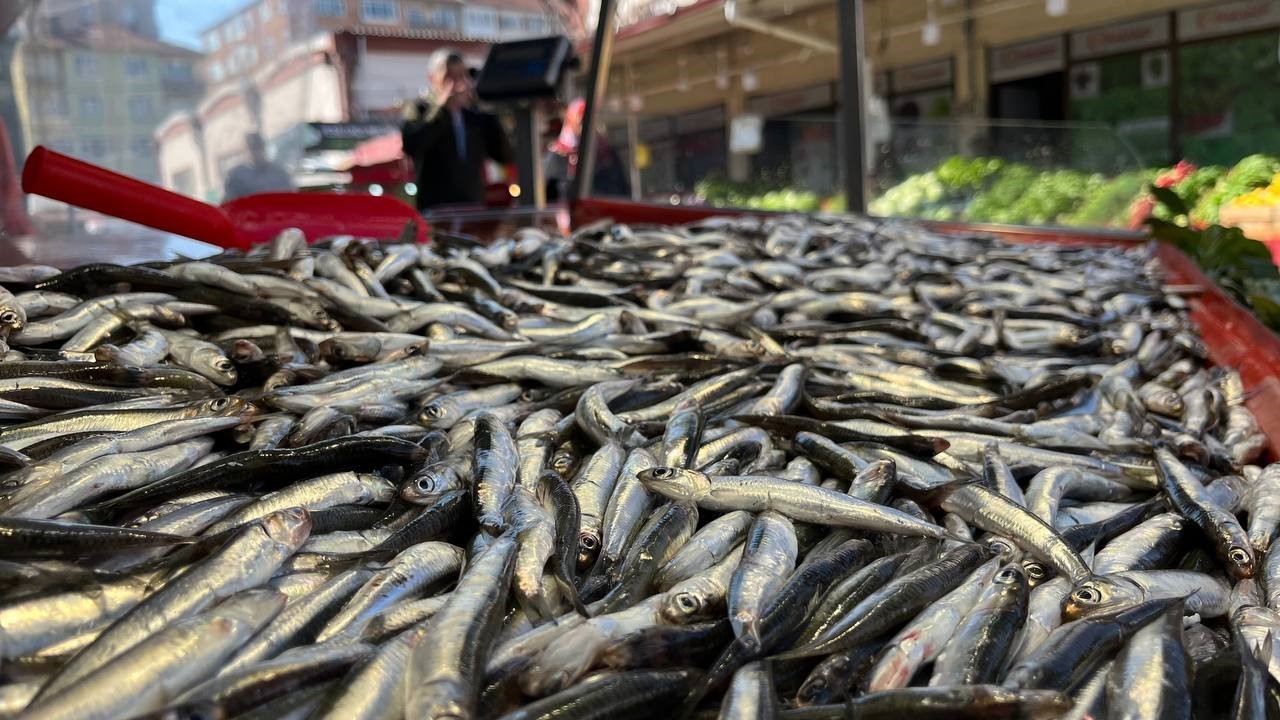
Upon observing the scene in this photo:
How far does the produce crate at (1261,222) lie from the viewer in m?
7.18

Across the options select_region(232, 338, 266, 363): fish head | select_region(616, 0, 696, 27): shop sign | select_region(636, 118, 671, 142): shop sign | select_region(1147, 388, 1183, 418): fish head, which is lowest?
select_region(1147, 388, 1183, 418): fish head

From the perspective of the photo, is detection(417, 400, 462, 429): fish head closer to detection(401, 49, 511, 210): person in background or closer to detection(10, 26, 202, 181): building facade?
detection(401, 49, 511, 210): person in background

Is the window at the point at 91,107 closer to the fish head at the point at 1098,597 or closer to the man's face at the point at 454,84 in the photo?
the man's face at the point at 454,84

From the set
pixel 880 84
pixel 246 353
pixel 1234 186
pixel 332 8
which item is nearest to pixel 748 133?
pixel 1234 186

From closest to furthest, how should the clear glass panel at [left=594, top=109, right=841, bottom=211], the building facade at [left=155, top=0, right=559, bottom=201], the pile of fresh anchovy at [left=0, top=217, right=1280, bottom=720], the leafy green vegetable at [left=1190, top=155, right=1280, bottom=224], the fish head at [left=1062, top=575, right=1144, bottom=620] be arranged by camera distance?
the pile of fresh anchovy at [left=0, top=217, right=1280, bottom=720]
the fish head at [left=1062, top=575, right=1144, bottom=620]
the leafy green vegetable at [left=1190, top=155, right=1280, bottom=224]
the clear glass panel at [left=594, top=109, right=841, bottom=211]
the building facade at [left=155, top=0, right=559, bottom=201]

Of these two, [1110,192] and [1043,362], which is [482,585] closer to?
[1043,362]

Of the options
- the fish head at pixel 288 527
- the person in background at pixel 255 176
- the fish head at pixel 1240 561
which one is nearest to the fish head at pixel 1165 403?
the fish head at pixel 1240 561

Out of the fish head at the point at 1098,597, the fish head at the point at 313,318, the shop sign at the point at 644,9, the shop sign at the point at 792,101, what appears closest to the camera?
the fish head at the point at 1098,597

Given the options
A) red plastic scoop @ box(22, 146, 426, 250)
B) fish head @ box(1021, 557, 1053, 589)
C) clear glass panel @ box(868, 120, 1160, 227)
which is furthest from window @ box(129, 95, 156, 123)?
fish head @ box(1021, 557, 1053, 589)

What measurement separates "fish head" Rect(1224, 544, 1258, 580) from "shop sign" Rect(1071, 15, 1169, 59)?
492 inches

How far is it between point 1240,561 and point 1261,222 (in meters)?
6.74

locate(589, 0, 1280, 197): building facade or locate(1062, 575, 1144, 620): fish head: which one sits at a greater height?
locate(589, 0, 1280, 197): building facade

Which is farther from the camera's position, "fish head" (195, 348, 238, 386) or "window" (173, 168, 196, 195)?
"window" (173, 168, 196, 195)

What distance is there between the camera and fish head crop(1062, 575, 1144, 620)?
1716 millimetres
